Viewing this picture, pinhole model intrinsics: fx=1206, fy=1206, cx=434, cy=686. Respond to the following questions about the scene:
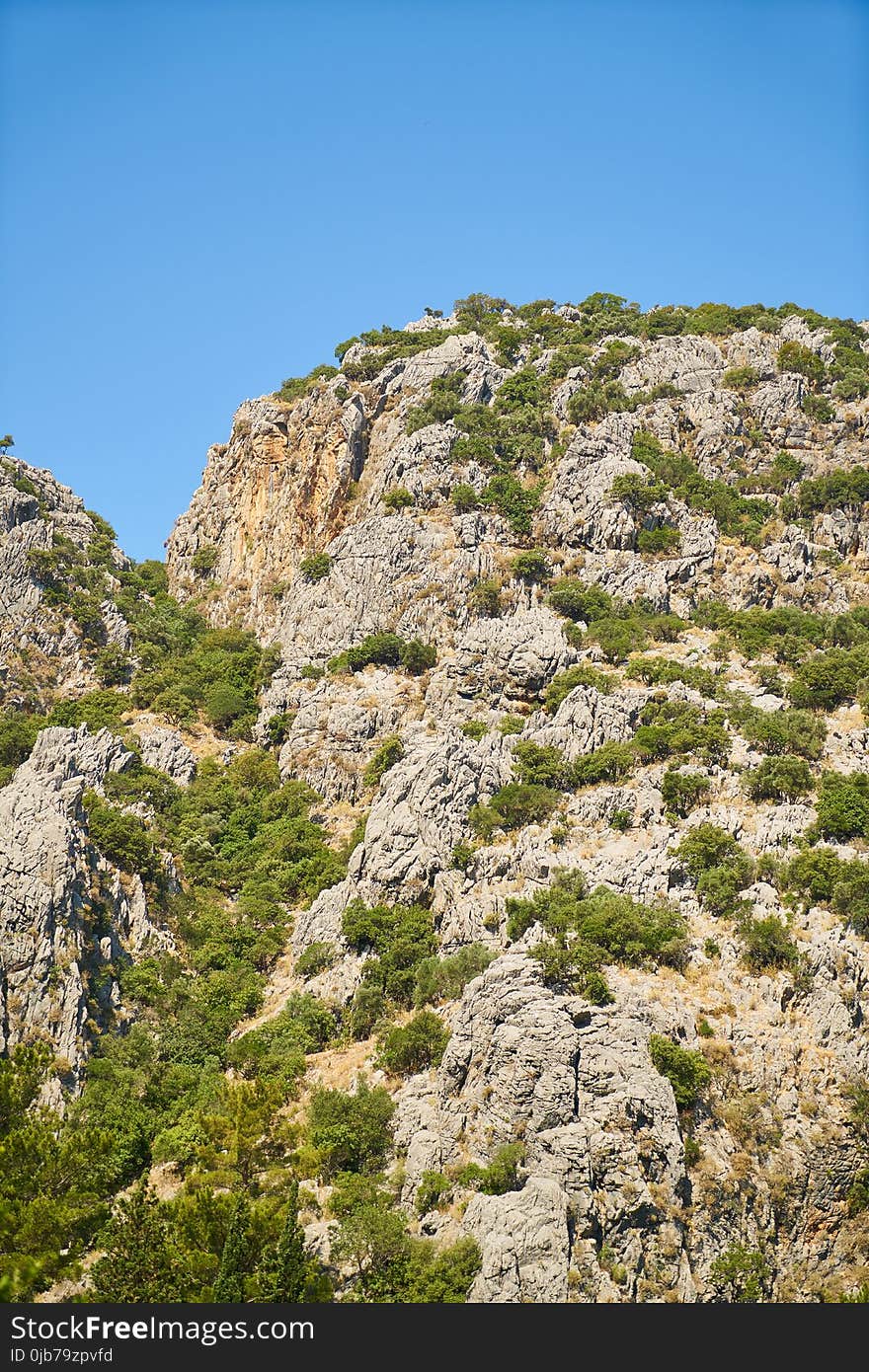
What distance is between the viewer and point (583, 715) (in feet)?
257

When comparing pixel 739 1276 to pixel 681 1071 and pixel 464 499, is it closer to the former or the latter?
pixel 681 1071

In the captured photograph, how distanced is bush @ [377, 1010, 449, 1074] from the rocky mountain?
22 centimetres

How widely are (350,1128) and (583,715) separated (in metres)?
32.7

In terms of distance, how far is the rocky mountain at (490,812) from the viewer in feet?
167

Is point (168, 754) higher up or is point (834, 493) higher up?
point (834, 493)

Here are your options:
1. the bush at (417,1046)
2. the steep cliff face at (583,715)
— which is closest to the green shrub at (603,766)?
the steep cliff face at (583,715)

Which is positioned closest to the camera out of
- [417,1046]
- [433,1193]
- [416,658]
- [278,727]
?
[433,1193]

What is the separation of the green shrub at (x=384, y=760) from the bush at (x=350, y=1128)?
27.7 meters

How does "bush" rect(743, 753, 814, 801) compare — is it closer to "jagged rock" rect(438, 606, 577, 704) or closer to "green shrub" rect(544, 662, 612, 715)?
"green shrub" rect(544, 662, 612, 715)

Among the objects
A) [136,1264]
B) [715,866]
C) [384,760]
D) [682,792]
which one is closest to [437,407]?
[384,760]

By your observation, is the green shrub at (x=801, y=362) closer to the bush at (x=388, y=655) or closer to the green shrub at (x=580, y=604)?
the green shrub at (x=580, y=604)

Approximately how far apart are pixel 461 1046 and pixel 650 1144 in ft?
32.3

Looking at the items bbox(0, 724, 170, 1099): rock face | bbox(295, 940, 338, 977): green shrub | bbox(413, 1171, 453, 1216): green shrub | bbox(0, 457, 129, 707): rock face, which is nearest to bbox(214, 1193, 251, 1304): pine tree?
bbox(413, 1171, 453, 1216): green shrub

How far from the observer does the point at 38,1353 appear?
33.2 meters
